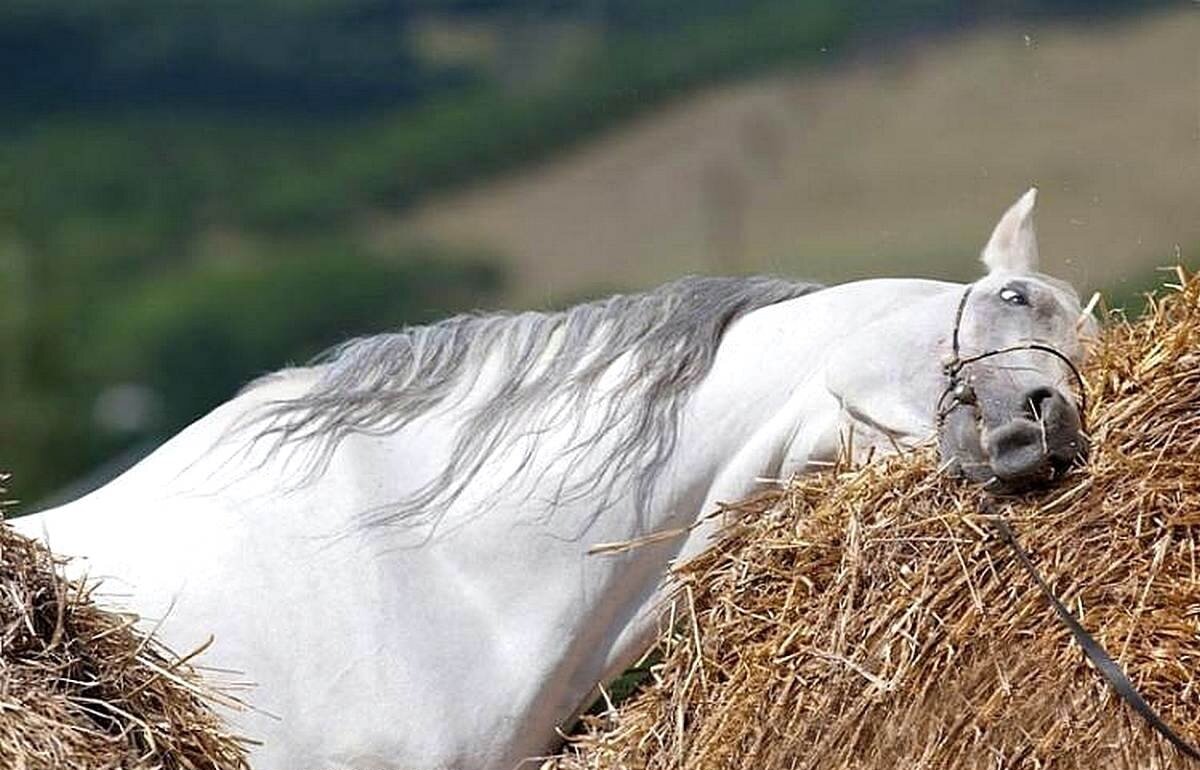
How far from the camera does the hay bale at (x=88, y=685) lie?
3.20 metres

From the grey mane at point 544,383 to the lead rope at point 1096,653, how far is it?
0.71 meters

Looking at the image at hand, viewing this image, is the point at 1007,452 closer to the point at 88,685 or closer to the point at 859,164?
the point at 88,685

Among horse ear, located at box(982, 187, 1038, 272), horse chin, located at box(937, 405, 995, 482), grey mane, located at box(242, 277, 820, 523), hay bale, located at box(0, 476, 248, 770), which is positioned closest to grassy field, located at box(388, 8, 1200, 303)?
horse ear, located at box(982, 187, 1038, 272)

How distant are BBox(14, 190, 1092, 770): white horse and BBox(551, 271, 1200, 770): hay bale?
6.1 inches

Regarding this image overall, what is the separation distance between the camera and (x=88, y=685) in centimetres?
331

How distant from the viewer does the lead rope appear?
3311 millimetres

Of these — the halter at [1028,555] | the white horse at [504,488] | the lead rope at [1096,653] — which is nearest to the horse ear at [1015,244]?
the white horse at [504,488]

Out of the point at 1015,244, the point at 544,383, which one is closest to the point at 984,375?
the point at 1015,244

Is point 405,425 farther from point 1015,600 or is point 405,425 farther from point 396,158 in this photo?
point 396,158

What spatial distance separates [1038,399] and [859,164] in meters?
25.4

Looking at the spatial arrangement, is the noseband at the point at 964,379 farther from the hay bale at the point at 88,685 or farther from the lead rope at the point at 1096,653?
the hay bale at the point at 88,685

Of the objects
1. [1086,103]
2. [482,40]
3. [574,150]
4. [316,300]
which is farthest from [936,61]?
[316,300]

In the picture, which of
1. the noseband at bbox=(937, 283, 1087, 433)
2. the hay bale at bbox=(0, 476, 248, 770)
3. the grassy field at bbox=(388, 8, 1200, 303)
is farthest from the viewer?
the grassy field at bbox=(388, 8, 1200, 303)

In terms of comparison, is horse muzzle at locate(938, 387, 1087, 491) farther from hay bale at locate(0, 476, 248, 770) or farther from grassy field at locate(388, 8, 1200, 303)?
grassy field at locate(388, 8, 1200, 303)
